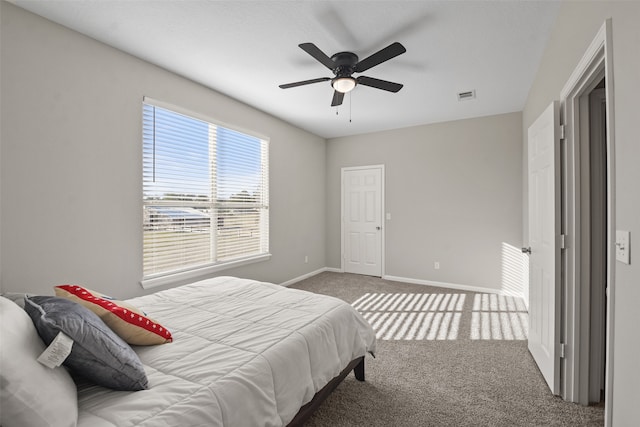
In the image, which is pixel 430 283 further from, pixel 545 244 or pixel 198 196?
pixel 198 196

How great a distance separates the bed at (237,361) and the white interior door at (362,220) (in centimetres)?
339

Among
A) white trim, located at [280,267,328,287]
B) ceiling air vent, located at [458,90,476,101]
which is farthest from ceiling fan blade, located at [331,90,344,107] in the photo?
white trim, located at [280,267,328,287]

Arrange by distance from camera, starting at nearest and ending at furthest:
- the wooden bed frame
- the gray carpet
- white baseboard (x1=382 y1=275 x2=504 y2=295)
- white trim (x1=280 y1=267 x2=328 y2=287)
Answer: the wooden bed frame, the gray carpet, white baseboard (x1=382 y1=275 x2=504 y2=295), white trim (x1=280 y1=267 x2=328 y2=287)

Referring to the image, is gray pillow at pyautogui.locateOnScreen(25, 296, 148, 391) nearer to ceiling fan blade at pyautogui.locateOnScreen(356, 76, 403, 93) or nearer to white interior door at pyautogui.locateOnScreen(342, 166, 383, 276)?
ceiling fan blade at pyautogui.locateOnScreen(356, 76, 403, 93)

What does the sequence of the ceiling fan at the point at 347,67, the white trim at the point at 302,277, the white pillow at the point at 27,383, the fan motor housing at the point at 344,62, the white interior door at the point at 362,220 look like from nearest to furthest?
the white pillow at the point at 27,383 < the ceiling fan at the point at 347,67 < the fan motor housing at the point at 344,62 < the white trim at the point at 302,277 < the white interior door at the point at 362,220

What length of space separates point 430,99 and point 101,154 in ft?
12.3

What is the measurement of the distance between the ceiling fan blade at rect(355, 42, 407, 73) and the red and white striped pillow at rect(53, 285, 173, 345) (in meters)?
2.36

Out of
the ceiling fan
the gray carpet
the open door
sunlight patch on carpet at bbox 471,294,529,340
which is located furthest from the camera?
sunlight patch on carpet at bbox 471,294,529,340

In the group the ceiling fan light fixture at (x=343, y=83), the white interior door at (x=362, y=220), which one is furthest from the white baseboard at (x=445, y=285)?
the ceiling fan light fixture at (x=343, y=83)

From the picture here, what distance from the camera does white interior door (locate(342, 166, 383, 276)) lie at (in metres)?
5.53

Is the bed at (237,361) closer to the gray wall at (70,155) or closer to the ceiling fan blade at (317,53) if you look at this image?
the gray wall at (70,155)

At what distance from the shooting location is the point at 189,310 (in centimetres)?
201

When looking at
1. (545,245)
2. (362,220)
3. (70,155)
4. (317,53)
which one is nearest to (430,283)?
(362,220)

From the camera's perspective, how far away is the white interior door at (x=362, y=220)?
18.2ft
